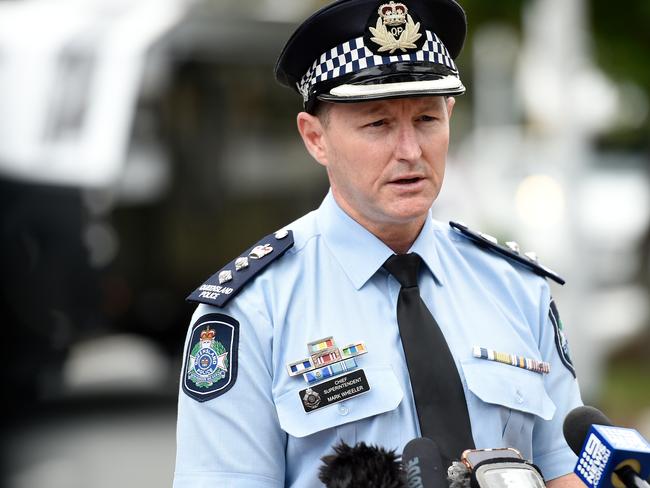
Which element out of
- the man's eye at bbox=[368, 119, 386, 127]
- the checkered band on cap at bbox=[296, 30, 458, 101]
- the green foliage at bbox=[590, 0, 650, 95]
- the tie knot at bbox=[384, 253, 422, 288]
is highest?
the green foliage at bbox=[590, 0, 650, 95]

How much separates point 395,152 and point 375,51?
23 cm

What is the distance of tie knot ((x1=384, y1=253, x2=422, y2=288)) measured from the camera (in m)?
2.66

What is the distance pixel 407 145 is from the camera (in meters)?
2.55

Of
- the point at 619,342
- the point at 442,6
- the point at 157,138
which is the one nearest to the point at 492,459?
the point at 442,6

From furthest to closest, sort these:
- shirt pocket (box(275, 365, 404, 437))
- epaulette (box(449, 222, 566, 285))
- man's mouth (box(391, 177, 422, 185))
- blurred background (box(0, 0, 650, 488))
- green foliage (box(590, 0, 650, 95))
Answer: green foliage (box(590, 0, 650, 95)), blurred background (box(0, 0, 650, 488)), epaulette (box(449, 222, 566, 285)), man's mouth (box(391, 177, 422, 185)), shirt pocket (box(275, 365, 404, 437))

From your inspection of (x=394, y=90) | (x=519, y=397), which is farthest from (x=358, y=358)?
(x=394, y=90)

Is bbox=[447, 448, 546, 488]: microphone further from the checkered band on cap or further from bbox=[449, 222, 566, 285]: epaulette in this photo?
the checkered band on cap

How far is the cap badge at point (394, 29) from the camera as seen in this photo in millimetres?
2615

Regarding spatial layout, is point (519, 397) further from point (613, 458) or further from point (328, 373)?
point (613, 458)

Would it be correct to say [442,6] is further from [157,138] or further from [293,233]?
[157,138]

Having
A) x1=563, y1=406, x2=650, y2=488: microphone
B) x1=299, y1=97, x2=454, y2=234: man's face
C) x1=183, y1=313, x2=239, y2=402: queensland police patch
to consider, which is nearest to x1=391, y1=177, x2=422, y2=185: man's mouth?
x1=299, y1=97, x2=454, y2=234: man's face

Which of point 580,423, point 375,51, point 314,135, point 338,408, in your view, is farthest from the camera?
point 314,135

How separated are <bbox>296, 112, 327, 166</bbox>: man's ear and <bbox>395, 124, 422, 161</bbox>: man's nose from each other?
0.73ft

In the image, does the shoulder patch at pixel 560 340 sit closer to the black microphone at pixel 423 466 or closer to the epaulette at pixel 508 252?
the epaulette at pixel 508 252
